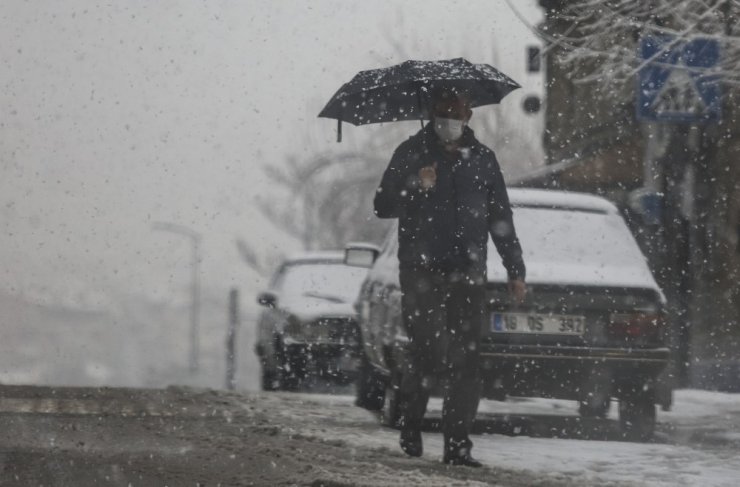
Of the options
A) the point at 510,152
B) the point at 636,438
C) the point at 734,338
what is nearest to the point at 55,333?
the point at 510,152

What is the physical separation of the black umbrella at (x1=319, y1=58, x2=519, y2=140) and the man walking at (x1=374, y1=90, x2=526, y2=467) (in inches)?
27.7

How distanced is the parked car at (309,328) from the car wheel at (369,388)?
3543mm

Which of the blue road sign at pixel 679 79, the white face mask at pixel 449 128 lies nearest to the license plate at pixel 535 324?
the white face mask at pixel 449 128

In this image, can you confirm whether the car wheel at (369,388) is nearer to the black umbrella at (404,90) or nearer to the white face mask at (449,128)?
the black umbrella at (404,90)

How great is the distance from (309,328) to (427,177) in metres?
8.40

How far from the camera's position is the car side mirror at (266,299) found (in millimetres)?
15852

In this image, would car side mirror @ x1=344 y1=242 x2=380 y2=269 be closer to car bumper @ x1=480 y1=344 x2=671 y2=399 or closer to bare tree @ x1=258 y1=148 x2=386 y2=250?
car bumper @ x1=480 y1=344 x2=671 y2=399

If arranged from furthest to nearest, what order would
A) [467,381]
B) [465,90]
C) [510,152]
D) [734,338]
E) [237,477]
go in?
[510,152], [734,338], [465,90], [467,381], [237,477]

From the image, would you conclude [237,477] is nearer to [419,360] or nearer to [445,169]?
[419,360]

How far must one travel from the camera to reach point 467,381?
7699 millimetres

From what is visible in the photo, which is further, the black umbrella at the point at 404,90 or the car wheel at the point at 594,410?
the car wheel at the point at 594,410

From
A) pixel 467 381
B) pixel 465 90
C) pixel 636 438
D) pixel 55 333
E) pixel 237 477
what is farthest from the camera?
pixel 55 333

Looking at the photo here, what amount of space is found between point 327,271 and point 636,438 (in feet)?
25.4

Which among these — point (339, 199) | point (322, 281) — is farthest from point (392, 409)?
point (339, 199)
